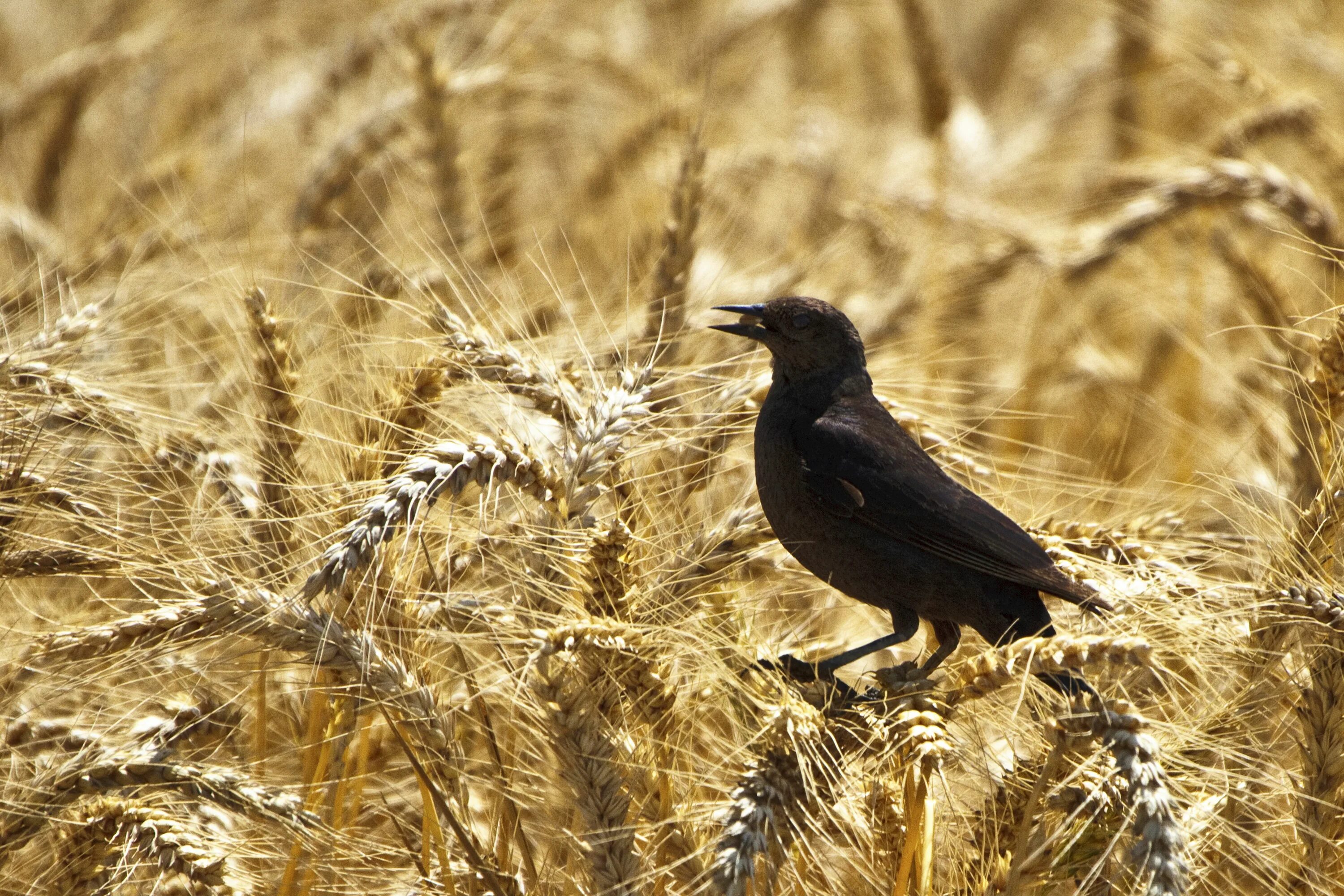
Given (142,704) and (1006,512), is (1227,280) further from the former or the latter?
(142,704)

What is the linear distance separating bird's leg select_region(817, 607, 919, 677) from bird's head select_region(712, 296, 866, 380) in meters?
0.52

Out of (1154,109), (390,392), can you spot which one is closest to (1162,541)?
(390,392)

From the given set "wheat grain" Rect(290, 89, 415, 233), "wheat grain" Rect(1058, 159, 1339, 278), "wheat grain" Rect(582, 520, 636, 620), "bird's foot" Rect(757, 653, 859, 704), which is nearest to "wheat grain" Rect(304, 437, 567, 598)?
A: "wheat grain" Rect(582, 520, 636, 620)

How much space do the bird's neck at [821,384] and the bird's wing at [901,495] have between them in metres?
0.04

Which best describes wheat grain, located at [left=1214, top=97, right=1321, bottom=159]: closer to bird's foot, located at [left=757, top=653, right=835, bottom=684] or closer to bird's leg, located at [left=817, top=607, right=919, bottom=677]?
bird's leg, located at [left=817, top=607, right=919, bottom=677]

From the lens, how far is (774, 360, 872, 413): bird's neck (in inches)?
101

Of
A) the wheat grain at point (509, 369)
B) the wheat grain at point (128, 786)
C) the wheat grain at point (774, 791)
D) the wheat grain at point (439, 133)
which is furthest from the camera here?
the wheat grain at point (439, 133)

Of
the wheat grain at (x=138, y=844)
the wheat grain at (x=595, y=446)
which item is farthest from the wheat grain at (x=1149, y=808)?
the wheat grain at (x=138, y=844)

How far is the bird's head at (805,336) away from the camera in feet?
8.61

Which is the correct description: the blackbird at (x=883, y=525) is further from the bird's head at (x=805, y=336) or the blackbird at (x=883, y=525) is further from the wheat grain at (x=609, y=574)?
the wheat grain at (x=609, y=574)

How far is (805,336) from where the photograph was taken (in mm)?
2643

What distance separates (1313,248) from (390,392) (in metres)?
3.01

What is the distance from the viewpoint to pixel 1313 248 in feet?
13.1

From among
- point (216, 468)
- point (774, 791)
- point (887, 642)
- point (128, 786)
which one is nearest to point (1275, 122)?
point (887, 642)
